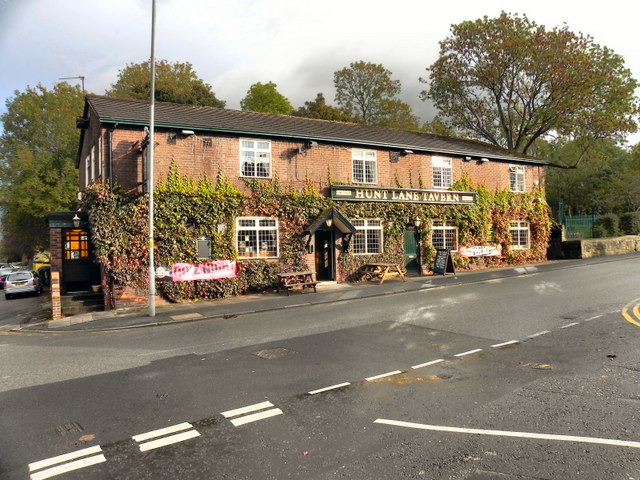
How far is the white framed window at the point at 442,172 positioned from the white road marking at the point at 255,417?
2051 cm

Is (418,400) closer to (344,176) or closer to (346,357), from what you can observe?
(346,357)

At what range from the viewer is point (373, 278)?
68.8 ft

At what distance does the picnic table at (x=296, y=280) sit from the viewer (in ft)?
57.2

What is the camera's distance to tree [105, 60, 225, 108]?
129 ft

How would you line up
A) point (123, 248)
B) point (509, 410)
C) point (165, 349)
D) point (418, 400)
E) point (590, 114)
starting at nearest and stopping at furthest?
1. point (509, 410)
2. point (418, 400)
3. point (165, 349)
4. point (123, 248)
5. point (590, 114)

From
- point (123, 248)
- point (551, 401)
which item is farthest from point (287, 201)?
point (551, 401)


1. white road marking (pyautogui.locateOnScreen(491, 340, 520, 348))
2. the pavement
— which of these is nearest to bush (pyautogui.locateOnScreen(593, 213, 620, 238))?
the pavement

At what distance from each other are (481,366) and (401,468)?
3760 millimetres

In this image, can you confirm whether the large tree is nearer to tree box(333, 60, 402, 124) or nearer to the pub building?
tree box(333, 60, 402, 124)

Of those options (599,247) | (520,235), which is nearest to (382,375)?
(520,235)

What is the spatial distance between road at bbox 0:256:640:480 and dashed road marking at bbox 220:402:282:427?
3 cm

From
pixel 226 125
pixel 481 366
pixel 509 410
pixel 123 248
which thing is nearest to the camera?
pixel 509 410

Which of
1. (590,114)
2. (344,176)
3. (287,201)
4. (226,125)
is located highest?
(590,114)

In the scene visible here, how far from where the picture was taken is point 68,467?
4312mm
